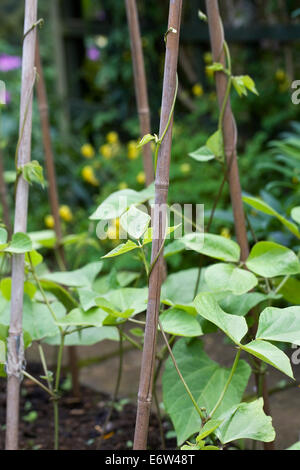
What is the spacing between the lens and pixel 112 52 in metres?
4.42

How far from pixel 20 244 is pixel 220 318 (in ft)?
1.35

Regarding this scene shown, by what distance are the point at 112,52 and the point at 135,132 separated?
88 centimetres

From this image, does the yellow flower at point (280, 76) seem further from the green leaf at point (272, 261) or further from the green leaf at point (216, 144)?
the green leaf at point (272, 261)

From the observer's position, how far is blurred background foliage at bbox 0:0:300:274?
10.5 ft

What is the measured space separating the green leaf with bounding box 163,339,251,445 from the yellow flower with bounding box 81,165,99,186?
2289mm

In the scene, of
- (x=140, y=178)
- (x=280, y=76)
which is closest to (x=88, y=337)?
(x=140, y=178)

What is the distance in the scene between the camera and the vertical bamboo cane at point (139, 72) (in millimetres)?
1516

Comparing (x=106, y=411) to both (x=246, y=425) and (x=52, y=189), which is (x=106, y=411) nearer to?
(x=52, y=189)

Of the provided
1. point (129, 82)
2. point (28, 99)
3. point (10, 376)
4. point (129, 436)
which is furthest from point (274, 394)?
point (129, 82)

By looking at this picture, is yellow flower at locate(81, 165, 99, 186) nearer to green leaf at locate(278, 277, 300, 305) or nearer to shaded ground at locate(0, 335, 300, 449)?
shaded ground at locate(0, 335, 300, 449)

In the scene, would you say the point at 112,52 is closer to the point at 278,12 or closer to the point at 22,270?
the point at 278,12

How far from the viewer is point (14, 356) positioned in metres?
1.23

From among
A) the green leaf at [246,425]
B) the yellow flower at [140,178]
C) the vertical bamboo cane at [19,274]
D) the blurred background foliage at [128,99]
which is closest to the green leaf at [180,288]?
the vertical bamboo cane at [19,274]

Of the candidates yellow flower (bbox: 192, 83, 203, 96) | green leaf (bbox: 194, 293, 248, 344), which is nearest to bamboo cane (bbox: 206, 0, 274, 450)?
green leaf (bbox: 194, 293, 248, 344)
